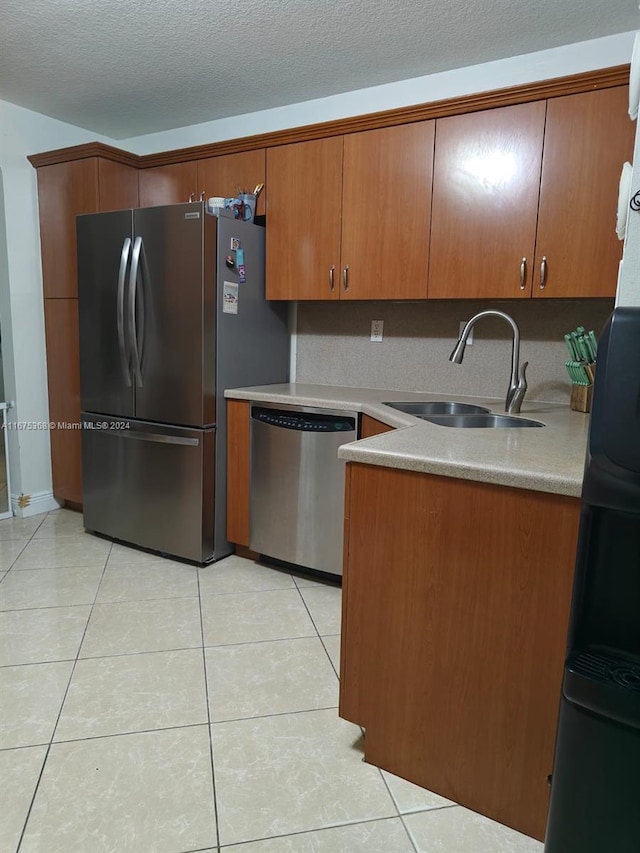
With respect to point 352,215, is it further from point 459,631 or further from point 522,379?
point 459,631

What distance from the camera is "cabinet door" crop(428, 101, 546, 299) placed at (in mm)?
2205

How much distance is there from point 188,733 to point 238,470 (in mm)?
1405

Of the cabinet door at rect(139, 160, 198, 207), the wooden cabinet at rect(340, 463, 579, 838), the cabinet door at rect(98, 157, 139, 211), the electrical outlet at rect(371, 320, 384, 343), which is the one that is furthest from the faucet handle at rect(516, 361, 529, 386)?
the cabinet door at rect(98, 157, 139, 211)

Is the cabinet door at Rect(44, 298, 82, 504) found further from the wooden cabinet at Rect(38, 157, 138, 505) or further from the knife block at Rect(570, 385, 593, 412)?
the knife block at Rect(570, 385, 593, 412)

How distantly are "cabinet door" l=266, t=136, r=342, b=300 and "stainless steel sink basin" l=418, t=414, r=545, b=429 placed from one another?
85 centimetres

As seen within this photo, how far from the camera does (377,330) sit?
9.93 feet

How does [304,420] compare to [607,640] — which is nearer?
[607,640]

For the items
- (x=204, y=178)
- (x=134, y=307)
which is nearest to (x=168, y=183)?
(x=204, y=178)

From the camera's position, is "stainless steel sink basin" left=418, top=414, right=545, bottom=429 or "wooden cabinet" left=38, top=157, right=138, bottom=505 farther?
"wooden cabinet" left=38, top=157, right=138, bottom=505

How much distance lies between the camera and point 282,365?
3.21m

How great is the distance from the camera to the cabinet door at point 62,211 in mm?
3104

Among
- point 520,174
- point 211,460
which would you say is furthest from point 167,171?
point 520,174

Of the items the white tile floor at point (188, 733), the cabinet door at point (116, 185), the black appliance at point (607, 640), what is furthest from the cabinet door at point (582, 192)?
the cabinet door at point (116, 185)

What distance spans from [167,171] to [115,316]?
987 millimetres
